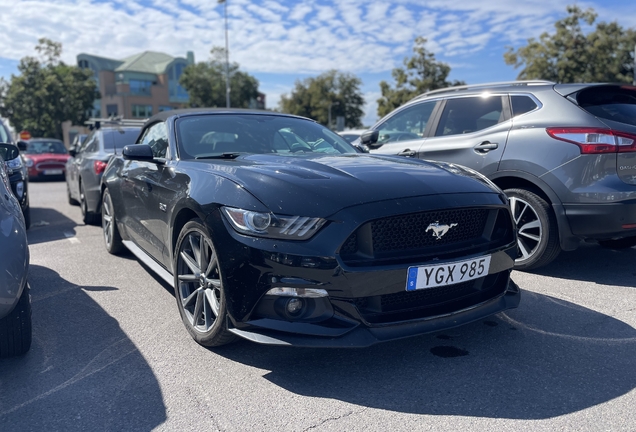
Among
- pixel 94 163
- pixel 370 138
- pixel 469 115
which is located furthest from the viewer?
pixel 94 163

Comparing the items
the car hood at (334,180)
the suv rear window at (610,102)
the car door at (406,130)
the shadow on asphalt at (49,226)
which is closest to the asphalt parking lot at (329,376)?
the car hood at (334,180)

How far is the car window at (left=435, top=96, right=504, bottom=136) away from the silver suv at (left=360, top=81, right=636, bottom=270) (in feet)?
0.04

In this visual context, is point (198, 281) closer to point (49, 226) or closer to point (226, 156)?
point (226, 156)

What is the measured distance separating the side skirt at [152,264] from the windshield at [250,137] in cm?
86

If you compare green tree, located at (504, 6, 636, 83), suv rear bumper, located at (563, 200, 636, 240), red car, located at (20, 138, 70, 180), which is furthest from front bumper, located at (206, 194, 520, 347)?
green tree, located at (504, 6, 636, 83)

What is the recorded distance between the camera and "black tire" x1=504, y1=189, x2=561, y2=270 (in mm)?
4715

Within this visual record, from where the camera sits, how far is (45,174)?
1778 cm

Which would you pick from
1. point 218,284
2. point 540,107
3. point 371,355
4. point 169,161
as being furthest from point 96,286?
point 540,107

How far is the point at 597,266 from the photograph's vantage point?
16.9ft

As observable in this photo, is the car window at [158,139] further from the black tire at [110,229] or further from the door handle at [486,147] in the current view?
the door handle at [486,147]

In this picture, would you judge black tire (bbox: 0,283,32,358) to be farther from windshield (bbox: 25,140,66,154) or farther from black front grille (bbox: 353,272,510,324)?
windshield (bbox: 25,140,66,154)

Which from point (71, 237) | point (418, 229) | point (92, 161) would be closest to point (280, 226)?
point (418, 229)

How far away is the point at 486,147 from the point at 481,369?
2.75 meters

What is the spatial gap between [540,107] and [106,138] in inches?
249
